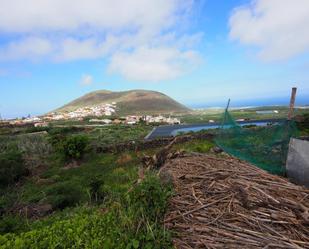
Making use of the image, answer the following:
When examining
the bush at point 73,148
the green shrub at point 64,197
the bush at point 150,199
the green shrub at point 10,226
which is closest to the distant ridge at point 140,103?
the bush at point 73,148

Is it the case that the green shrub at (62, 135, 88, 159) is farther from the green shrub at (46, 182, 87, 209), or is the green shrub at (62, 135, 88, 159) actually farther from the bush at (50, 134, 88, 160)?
the green shrub at (46, 182, 87, 209)

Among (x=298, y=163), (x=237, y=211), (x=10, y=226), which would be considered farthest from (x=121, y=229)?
(x=298, y=163)

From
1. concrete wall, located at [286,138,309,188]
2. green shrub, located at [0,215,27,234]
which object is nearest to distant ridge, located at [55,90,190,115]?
green shrub, located at [0,215,27,234]

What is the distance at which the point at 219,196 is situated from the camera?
3.79 m

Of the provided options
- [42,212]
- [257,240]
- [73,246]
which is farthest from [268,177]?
[42,212]

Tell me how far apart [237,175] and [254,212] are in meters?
1.09

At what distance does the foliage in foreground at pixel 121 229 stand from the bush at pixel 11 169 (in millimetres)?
10636

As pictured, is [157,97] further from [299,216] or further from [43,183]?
[299,216]

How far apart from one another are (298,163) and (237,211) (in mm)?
2364

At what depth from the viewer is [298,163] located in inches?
201

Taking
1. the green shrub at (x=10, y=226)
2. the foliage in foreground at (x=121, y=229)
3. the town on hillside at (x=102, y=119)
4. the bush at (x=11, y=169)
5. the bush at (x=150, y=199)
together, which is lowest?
the town on hillside at (x=102, y=119)

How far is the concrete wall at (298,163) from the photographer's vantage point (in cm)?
492

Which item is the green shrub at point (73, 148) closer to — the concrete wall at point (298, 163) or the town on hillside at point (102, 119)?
the concrete wall at point (298, 163)

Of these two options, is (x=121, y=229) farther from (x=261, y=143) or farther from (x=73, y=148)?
(x=73, y=148)
